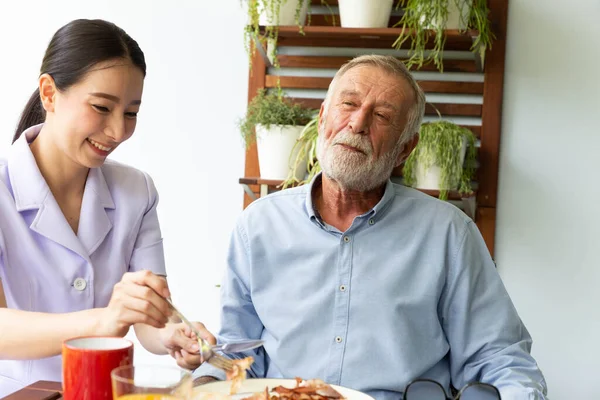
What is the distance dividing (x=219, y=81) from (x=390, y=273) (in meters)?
1.49

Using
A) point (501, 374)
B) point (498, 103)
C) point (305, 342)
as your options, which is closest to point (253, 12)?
point (498, 103)

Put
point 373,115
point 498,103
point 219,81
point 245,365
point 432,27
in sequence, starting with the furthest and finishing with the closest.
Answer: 1. point 219,81
2. point 498,103
3. point 432,27
4. point 373,115
5. point 245,365

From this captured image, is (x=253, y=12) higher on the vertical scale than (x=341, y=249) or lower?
higher

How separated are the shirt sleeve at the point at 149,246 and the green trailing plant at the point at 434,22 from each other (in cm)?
111

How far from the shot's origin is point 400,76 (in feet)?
6.05

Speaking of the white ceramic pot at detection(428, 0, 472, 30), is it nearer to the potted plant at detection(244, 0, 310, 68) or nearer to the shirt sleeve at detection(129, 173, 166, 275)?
the potted plant at detection(244, 0, 310, 68)

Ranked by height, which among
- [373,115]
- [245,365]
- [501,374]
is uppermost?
[373,115]

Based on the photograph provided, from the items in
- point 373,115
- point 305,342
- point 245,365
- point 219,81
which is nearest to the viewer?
point 245,365

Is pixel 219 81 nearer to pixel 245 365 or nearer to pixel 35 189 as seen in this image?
pixel 35 189

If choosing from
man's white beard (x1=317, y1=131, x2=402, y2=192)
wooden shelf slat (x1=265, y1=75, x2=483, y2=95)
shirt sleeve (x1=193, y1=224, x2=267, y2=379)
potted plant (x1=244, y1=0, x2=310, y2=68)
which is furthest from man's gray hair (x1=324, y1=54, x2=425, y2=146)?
wooden shelf slat (x1=265, y1=75, x2=483, y2=95)

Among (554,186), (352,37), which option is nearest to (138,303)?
(352,37)

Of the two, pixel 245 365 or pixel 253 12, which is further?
pixel 253 12

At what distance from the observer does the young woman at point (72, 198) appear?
5.31ft

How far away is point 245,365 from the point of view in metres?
1.28
